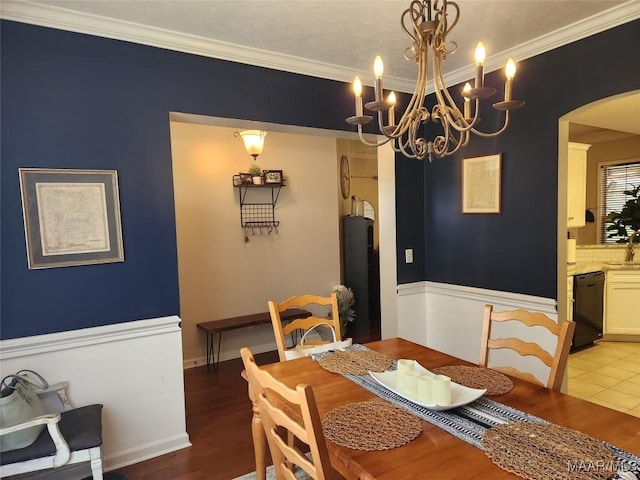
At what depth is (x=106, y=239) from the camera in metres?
Answer: 2.35

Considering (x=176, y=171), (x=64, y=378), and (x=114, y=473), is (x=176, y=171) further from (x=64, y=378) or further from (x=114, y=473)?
(x=114, y=473)

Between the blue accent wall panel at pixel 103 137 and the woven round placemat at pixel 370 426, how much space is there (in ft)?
5.05

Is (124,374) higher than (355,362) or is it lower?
lower

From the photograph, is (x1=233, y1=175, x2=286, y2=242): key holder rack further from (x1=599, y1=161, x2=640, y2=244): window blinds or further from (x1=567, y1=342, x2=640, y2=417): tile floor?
(x1=599, y1=161, x2=640, y2=244): window blinds

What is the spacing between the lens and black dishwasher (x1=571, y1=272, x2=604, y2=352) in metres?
4.34

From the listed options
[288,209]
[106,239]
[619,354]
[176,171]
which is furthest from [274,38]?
[619,354]

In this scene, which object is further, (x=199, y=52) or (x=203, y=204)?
(x=203, y=204)

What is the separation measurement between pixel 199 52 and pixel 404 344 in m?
2.17

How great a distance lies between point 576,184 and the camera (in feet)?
14.8

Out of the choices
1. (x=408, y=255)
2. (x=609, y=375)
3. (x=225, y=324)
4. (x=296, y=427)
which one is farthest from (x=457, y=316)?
(x=296, y=427)

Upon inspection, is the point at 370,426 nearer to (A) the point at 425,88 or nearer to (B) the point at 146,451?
(A) the point at 425,88

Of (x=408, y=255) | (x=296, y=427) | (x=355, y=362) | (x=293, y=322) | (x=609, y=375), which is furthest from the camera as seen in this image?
(x=609, y=375)

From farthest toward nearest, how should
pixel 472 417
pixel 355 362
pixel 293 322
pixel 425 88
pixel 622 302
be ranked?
1. pixel 622 302
2. pixel 293 322
3. pixel 355 362
4. pixel 425 88
5. pixel 472 417

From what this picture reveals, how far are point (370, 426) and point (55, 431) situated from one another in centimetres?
150
